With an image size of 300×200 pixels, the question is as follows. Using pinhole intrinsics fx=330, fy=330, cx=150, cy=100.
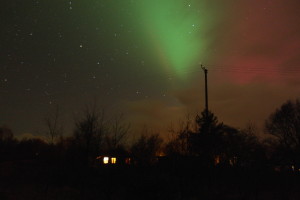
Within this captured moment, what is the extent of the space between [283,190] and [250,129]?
23581mm

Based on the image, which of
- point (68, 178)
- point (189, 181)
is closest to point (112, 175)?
point (189, 181)

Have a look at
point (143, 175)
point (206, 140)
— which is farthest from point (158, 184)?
point (206, 140)

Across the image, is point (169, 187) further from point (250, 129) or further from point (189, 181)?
point (250, 129)

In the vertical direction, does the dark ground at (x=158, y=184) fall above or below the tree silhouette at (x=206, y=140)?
below

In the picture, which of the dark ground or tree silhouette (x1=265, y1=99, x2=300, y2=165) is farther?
tree silhouette (x1=265, y1=99, x2=300, y2=165)

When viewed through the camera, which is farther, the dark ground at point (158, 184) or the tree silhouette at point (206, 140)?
the tree silhouette at point (206, 140)

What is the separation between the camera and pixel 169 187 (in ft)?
46.1

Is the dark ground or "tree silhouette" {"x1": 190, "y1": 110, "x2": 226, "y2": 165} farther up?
"tree silhouette" {"x1": 190, "y1": 110, "x2": 226, "y2": 165}

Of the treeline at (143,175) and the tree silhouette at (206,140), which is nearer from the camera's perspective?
the treeline at (143,175)

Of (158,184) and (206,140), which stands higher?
(206,140)

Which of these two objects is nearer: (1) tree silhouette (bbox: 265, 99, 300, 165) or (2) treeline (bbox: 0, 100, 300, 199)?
(2) treeline (bbox: 0, 100, 300, 199)

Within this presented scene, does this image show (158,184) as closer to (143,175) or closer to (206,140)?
(143,175)

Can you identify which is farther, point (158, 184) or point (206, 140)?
point (206, 140)

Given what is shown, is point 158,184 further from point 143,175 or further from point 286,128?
point 286,128
